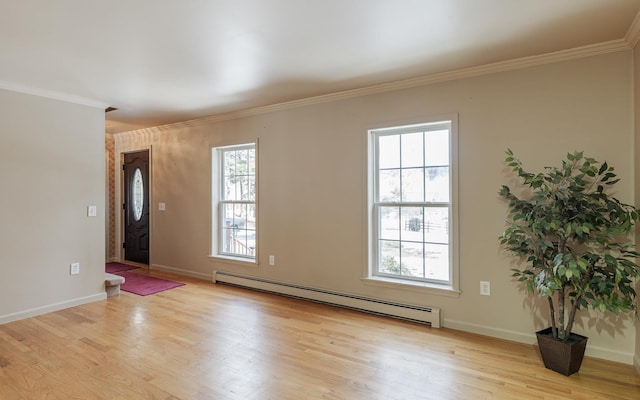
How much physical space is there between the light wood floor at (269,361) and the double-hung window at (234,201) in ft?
4.43

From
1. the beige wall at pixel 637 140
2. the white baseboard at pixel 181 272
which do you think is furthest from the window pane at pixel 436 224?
the white baseboard at pixel 181 272

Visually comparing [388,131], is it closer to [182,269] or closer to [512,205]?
[512,205]

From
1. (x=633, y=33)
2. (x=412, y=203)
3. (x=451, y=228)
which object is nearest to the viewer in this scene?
(x=633, y=33)

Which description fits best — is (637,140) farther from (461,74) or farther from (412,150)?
(412,150)

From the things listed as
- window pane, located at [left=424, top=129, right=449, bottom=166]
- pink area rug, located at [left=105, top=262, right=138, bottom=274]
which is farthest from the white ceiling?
pink area rug, located at [left=105, top=262, right=138, bottom=274]

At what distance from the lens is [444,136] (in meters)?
3.42

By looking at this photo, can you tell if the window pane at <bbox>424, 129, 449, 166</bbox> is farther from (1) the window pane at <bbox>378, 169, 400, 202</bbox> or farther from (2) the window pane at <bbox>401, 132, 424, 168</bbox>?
(1) the window pane at <bbox>378, 169, 400, 202</bbox>

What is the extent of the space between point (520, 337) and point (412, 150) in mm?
1938

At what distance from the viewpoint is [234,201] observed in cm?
504

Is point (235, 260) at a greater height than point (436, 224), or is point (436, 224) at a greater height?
point (436, 224)

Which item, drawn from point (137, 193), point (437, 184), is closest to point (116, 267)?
point (137, 193)

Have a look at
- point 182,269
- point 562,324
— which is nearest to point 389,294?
point 562,324

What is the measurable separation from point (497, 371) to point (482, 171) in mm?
1628

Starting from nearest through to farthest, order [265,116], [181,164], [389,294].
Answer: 1. [389,294]
2. [265,116]
3. [181,164]
